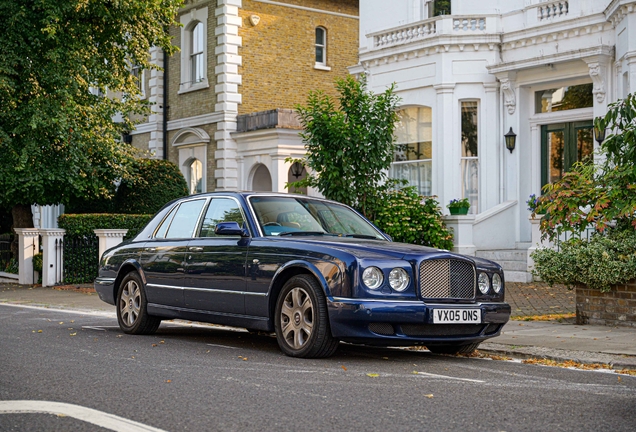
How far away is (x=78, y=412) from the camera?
6.01 m

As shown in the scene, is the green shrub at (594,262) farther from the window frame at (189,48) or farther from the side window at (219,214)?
the window frame at (189,48)

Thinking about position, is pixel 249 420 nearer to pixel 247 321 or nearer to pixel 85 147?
pixel 247 321

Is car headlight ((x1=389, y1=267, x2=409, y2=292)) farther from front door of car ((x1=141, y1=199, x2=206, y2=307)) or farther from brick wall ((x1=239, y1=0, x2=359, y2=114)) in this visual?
brick wall ((x1=239, y1=0, x2=359, y2=114))

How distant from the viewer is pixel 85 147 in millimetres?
22859

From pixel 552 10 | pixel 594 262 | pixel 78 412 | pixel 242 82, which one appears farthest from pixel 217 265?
pixel 242 82

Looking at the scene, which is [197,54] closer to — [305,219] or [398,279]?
[305,219]

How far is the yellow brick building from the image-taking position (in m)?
28.7

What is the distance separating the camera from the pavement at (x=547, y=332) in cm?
920

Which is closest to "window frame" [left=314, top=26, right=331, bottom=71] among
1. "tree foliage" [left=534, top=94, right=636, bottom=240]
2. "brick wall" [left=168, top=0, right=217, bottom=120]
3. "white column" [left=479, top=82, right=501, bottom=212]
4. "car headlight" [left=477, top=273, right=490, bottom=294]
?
"brick wall" [left=168, top=0, right=217, bottom=120]

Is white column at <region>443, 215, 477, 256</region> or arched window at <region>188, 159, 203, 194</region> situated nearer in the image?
white column at <region>443, 215, 477, 256</region>

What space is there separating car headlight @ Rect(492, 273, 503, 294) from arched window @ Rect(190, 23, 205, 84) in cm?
2252

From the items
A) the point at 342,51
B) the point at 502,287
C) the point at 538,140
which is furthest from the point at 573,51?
the point at 342,51

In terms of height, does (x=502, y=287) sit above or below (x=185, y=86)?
below

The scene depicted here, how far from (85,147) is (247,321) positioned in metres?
14.7
